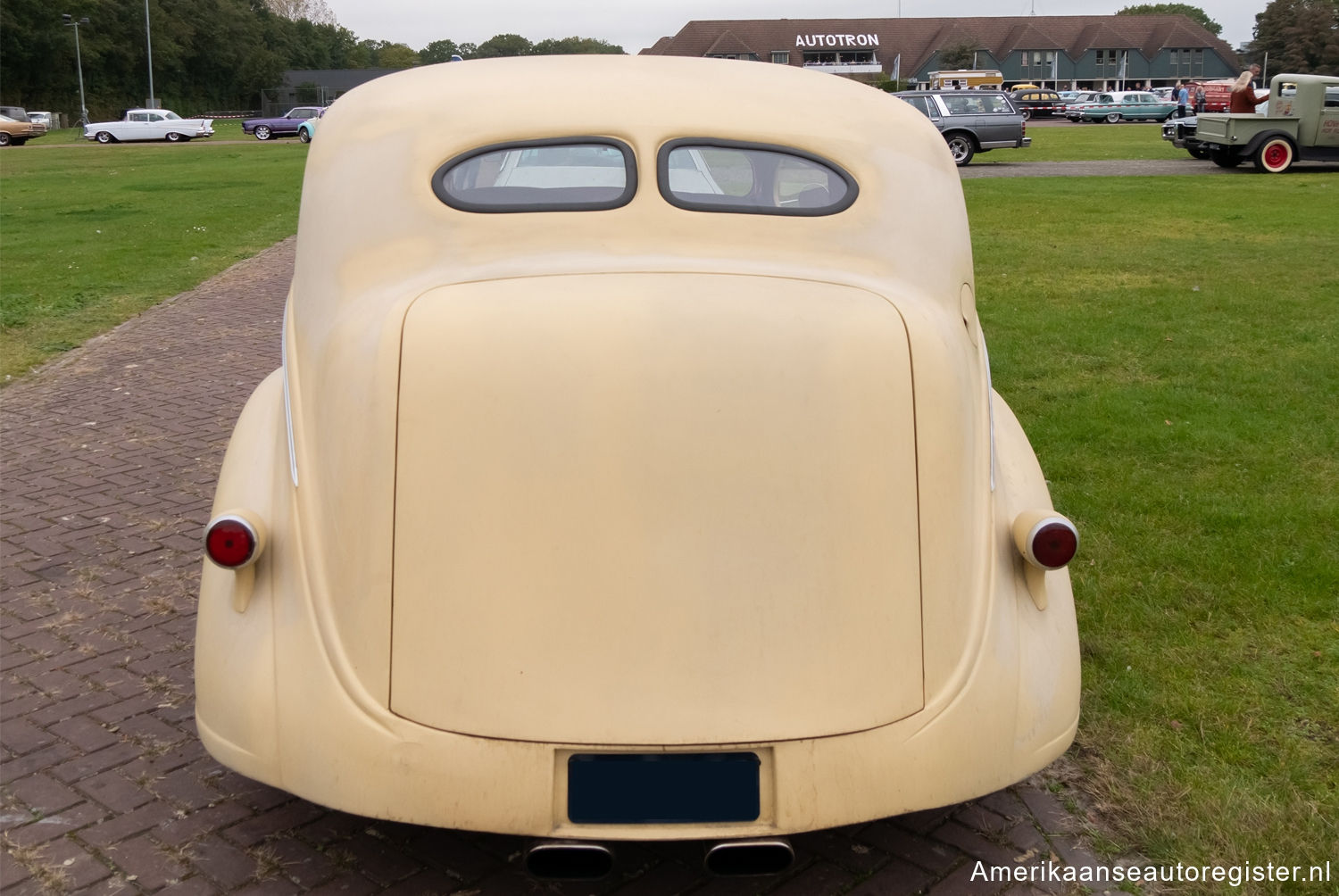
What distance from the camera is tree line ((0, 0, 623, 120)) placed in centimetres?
6806

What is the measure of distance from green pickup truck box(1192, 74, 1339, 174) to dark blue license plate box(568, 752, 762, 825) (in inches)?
920

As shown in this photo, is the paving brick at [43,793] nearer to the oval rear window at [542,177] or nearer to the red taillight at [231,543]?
the red taillight at [231,543]

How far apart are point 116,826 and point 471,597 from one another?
51.9 inches

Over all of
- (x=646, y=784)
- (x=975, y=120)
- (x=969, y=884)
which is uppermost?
(x=975, y=120)

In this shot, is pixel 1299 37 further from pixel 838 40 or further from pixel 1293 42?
pixel 838 40

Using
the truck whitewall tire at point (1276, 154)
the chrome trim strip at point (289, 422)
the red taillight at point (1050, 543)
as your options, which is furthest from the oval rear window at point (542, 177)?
the truck whitewall tire at point (1276, 154)

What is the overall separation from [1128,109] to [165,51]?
5942cm

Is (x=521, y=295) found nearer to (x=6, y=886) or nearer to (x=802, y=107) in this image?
(x=802, y=107)

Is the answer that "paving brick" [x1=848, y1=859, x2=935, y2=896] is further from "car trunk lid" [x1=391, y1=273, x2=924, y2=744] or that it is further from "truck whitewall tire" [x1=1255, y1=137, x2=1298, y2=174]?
"truck whitewall tire" [x1=1255, y1=137, x2=1298, y2=174]

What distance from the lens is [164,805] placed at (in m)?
3.06

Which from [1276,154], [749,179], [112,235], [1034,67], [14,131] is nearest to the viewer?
[749,179]

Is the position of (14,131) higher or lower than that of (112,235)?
higher

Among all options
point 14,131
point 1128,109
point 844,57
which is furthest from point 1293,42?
point 14,131

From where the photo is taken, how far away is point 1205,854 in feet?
9.16
